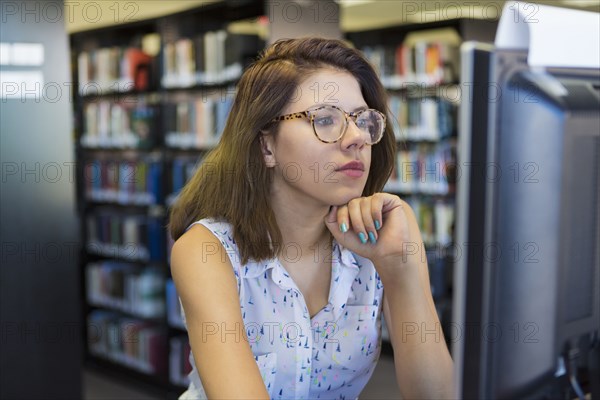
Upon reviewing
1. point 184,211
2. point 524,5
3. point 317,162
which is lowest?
point 184,211

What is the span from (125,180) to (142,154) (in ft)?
0.73

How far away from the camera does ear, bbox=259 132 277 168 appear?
1.44 meters

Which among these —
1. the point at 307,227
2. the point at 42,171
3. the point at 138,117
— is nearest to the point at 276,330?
the point at 307,227

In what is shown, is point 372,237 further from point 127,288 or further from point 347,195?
point 127,288

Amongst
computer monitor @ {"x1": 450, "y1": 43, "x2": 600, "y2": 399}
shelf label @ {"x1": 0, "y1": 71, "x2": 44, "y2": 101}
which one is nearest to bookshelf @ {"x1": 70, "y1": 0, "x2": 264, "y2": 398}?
shelf label @ {"x1": 0, "y1": 71, "x2": 44, "y2": 101}

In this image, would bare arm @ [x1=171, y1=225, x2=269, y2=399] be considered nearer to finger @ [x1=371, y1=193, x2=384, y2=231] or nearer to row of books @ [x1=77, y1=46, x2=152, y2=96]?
Answer: finger @ [x1=371, y1=193, x2=384, y2=231]

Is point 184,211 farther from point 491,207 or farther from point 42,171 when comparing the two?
point 42,171

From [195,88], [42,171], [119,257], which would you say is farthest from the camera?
→ [119,257]

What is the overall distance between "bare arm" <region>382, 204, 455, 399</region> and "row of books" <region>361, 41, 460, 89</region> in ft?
11.0

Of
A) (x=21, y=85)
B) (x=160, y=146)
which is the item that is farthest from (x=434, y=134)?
(x=21, y=85)

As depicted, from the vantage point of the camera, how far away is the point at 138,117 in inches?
159

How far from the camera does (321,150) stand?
1.33 metres

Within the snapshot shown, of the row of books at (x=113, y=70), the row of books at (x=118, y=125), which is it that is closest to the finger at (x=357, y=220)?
the row of books at (x=118, y=125)

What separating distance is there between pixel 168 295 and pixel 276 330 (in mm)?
2611
